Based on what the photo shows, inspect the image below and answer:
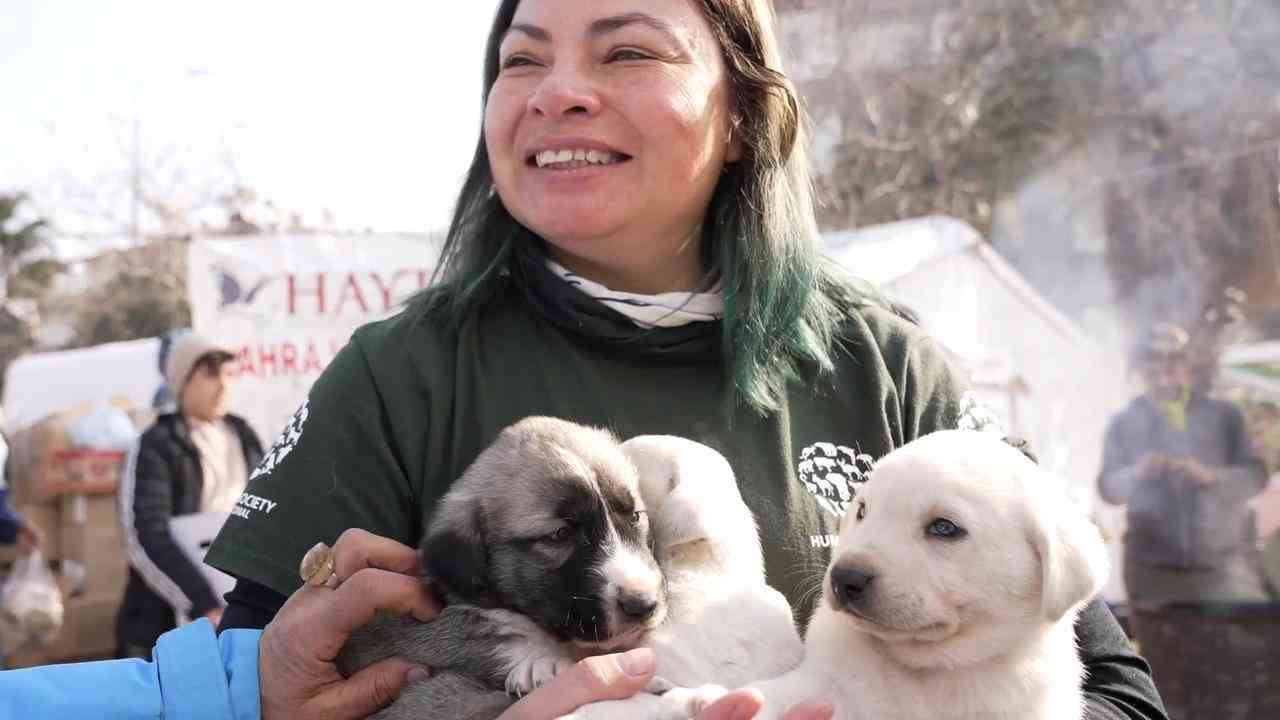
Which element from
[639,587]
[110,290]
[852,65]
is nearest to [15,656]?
[639,587]

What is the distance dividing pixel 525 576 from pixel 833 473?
83cm

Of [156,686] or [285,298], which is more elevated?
[156,686]

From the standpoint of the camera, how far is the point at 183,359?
973cm

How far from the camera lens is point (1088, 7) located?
63.6 ft

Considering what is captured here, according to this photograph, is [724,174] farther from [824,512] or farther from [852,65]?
[852,65]

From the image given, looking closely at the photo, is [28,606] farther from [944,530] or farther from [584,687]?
[944,530]

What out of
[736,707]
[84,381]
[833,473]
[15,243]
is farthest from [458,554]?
[15,243]

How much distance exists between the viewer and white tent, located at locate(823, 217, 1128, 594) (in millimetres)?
12016

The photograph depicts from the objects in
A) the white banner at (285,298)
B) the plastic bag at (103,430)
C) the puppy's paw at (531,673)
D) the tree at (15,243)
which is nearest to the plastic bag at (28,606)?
the plastic bag at (103,430)

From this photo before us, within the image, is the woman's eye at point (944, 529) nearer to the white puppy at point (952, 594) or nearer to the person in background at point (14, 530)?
the white puppy at point (952, 594)

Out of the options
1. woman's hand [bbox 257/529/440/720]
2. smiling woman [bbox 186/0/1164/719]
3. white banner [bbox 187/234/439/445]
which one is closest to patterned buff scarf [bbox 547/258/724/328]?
smiling woman [bbox 186/0/1164/719]

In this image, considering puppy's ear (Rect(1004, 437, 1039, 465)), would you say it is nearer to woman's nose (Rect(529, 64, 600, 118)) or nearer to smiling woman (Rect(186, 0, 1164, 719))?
smiling woman (Rect(186, 0, 1164, 719))

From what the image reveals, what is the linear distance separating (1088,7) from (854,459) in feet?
60.3

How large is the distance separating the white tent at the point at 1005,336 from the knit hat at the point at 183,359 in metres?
5.89
